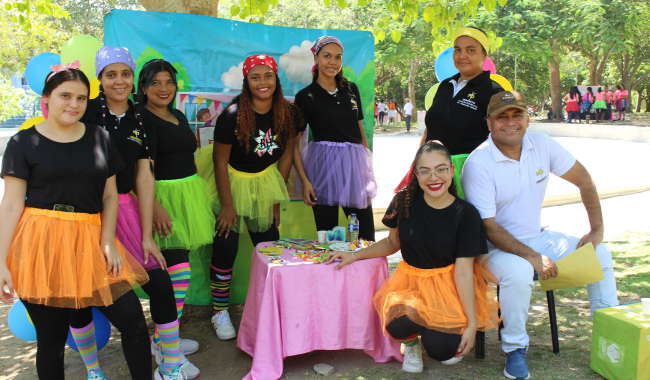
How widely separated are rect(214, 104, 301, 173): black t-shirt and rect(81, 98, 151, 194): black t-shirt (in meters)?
0.77

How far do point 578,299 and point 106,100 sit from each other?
401cm

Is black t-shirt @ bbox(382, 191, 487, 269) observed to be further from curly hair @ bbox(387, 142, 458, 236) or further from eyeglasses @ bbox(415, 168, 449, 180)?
eyeglasses @ bbox(415, 168, 449, 180)

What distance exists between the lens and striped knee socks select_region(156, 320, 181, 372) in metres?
2.88

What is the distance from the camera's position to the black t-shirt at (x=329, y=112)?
386cm

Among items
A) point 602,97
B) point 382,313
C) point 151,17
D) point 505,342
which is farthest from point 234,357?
point 602,97

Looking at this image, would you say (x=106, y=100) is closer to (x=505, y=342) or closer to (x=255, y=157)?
(x=255, y=157)

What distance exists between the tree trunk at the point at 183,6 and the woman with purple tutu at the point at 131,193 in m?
1.56

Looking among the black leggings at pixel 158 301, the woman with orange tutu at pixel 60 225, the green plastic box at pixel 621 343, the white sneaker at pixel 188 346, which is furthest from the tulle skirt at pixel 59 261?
the green plastic box at pixel 621 343

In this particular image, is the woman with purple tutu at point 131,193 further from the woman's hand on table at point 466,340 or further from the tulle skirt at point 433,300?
the woman's hand on table at point 466,340

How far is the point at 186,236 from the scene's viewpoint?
3.21 metres

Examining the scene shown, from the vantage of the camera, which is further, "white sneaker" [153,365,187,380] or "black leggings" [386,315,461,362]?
"white sneaker" [153,365,187,380]

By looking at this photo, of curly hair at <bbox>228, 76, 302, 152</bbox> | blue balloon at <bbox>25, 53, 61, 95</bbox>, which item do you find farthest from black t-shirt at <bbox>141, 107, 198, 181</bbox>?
blue balloon at <bbox>25, 53, 61, 95</bbox>

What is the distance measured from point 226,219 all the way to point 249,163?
17.8 inches

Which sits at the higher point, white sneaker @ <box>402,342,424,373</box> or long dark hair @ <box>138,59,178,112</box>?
long dark hair @ <box>138,59,178,112</box>
